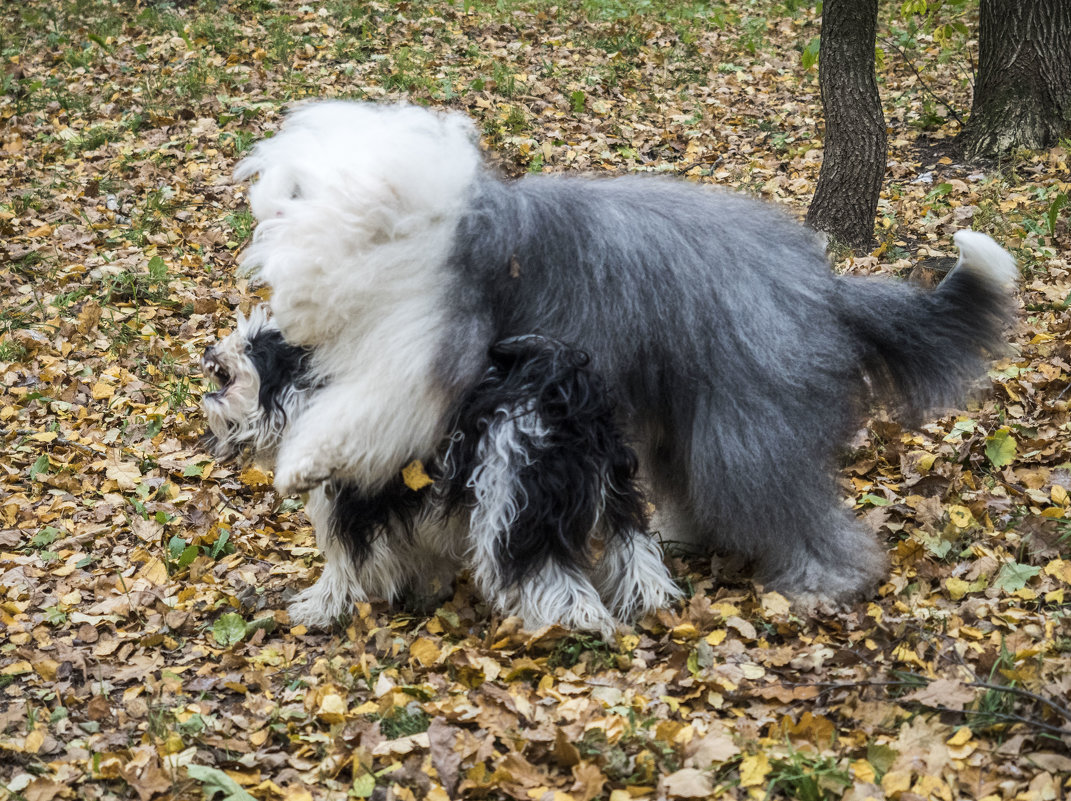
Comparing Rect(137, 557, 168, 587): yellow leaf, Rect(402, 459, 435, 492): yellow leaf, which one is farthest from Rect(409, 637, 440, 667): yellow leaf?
Rect(137, 557, 168, 587): yellow leaf

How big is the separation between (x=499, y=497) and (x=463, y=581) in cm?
77

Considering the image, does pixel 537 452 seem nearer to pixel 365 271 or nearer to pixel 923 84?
pixel 365 271

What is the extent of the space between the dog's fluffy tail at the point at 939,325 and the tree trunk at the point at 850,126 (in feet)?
7.56

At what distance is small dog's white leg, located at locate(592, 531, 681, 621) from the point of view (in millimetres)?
3488

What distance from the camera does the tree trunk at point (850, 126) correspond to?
Answer: 5531mm

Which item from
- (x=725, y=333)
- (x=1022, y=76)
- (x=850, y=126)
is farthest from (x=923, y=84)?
(x=725, y=333)

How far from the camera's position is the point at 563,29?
983 cm

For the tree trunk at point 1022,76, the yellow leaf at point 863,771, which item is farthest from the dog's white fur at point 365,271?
the tree trunk at point 1022,76

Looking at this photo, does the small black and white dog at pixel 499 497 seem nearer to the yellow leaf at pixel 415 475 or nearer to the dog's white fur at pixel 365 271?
the yellow leaf at pixel 415 475

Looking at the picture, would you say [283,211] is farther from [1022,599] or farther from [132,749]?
[1022,599]

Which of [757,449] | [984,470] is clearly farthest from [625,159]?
[757,449]

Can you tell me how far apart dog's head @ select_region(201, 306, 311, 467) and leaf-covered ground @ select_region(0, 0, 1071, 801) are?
28.3 inches

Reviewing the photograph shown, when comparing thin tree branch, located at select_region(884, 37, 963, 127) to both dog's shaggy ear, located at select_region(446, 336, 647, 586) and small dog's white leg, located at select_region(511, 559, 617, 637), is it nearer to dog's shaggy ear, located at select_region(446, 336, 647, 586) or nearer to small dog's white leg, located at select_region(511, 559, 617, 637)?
dog's shaggy ear, located at select_region(446, 336, 647, 586)

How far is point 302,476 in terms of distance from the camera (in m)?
3.22
